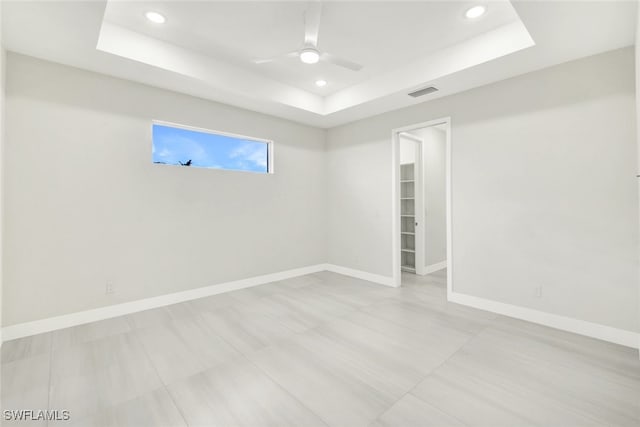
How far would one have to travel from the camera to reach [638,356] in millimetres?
2402

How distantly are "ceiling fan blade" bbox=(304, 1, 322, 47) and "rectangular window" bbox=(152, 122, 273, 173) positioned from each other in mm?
2205

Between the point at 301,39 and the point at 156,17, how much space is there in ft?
4.62

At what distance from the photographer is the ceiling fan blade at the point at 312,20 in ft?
7.18

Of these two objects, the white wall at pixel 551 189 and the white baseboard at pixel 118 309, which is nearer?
the white wall at pixel 551 189

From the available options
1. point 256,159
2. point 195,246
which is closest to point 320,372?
point 195,246

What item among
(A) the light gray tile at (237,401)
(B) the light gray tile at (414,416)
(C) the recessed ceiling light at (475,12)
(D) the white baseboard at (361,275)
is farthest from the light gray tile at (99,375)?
(C) the recessed ceiling light at (475,12)

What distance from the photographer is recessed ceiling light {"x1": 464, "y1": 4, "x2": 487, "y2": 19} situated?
2.56 meters

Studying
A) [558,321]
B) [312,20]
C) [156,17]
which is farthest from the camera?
[558,321]

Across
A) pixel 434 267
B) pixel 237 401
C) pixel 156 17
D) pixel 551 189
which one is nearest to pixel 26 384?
pixel 237 401

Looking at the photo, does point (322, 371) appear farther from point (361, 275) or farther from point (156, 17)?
point (156, 17)

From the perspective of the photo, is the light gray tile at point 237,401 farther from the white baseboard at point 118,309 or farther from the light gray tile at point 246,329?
the white baseboard at point 118,309

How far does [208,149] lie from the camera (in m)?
4.17

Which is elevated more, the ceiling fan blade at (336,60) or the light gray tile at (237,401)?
the ceiling fan blade at (336,60)

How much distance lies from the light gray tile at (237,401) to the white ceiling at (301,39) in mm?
2955
